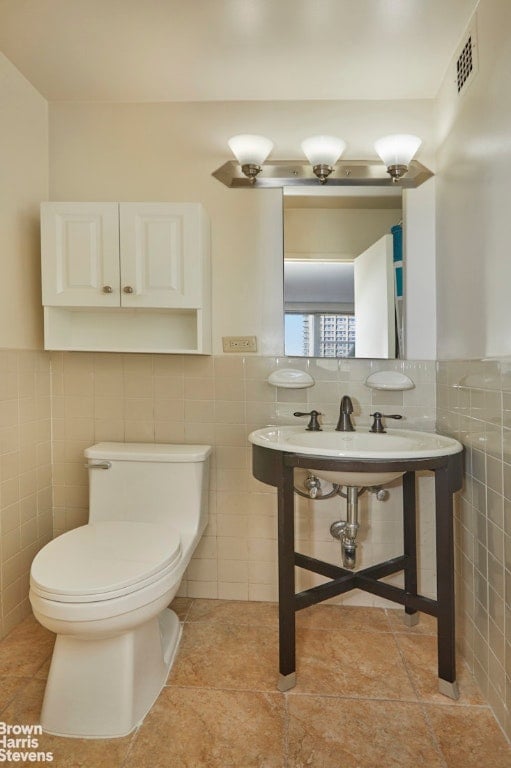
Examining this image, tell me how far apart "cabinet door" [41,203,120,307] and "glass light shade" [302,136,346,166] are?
2.54 ft

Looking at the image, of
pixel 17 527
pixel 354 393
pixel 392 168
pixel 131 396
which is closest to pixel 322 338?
pixel 354 393

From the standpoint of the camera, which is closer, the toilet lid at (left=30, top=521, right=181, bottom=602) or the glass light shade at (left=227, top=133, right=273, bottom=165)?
the toilet lid at (left=30, top=521, right=181, bottom=602)

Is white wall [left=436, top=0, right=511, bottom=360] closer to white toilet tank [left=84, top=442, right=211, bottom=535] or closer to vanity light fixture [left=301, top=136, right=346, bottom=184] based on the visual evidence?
vanity light fixture [left=301, top=136, right=346, bottom=184]

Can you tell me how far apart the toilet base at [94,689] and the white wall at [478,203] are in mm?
1374

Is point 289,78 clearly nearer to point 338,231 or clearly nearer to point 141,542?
point 338,231

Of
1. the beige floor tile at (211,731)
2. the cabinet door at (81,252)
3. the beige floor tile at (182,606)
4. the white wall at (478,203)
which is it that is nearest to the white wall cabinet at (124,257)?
the cabinet door at (81,252)

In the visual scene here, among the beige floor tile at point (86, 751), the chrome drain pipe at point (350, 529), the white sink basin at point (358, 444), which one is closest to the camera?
the beige floor tile at point (86, 751)

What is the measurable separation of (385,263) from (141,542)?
1.42m

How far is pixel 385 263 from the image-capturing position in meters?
1.83

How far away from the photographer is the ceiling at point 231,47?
1396 millimetres

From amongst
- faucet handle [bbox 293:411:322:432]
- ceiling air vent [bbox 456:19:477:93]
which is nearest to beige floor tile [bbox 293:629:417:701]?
faucet handle [bbox 293:411:322:432]

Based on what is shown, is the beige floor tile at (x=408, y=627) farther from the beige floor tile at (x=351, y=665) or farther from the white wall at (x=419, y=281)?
the white wall at (x=419, y=281)

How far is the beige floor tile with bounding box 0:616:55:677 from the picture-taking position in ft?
4.84

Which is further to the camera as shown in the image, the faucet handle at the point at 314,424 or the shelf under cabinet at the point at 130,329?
the shelf under cabinet at the point at 130,329
